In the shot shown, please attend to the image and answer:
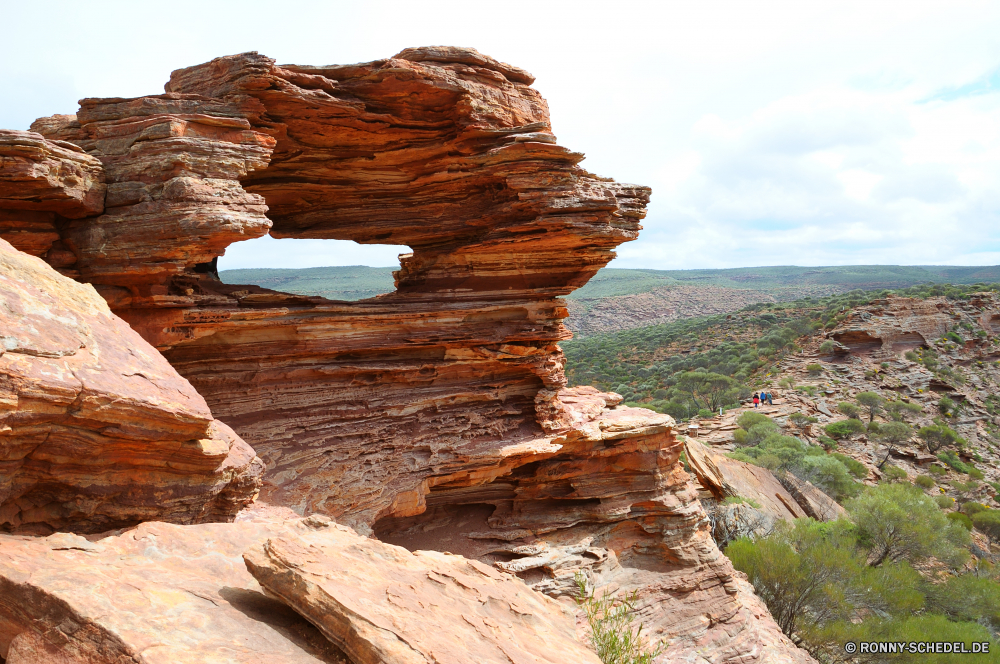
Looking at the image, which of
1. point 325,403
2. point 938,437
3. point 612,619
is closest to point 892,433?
point 938,437

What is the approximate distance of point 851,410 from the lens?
36188 mm

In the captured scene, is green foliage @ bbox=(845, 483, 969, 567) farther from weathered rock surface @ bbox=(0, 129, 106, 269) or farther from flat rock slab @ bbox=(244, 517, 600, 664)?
weathered rock surface @ bbox=(0, 129, 106, 269)

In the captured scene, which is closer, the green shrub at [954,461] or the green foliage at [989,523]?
the green foliage at [989,523]

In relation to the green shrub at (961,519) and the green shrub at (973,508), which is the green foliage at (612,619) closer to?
the green shrub at (961,519)

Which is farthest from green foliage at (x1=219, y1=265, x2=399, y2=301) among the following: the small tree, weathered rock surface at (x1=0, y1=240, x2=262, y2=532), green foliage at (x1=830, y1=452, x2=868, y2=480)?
weathered rock surface at (x1=0, y1=240, x2=262, y2=532)

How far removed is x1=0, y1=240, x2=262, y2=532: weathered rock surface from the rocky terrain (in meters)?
0.03

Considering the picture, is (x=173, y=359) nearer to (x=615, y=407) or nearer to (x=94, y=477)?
(x=94, y=477)

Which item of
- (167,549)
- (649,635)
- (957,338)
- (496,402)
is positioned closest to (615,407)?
(496,402)

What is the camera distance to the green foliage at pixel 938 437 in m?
34.6

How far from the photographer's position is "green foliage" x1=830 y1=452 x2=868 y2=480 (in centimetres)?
3091

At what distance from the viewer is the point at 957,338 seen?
1742 inches

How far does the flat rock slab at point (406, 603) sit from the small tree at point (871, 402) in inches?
1439

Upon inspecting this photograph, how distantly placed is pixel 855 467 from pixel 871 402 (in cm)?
792

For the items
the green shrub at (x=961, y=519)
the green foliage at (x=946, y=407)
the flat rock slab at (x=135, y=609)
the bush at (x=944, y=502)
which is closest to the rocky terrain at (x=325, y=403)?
the flat rock slab at (x=135, y=609)
